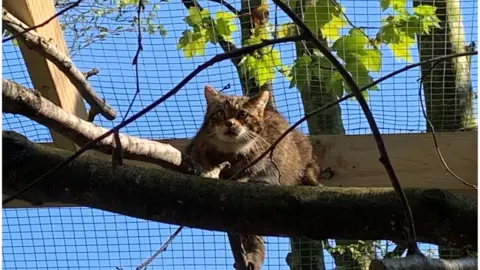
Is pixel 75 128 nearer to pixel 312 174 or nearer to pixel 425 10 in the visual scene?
pixel 312 174

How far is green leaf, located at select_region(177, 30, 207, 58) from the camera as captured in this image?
1.85 metres

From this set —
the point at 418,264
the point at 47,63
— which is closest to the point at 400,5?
the point at 47,63

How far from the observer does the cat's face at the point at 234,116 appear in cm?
208

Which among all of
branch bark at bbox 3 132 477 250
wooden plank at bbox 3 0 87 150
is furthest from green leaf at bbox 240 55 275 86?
branch bark at bbox 3 132 477 250

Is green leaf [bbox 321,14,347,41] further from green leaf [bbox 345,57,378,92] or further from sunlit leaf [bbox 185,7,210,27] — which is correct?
sunlit leaf [bbox 185,7,210,27]

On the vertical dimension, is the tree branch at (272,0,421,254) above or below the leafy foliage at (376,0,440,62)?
above

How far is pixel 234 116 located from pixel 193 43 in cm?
34

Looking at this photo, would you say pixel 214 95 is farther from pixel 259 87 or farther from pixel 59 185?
pixel 59 185

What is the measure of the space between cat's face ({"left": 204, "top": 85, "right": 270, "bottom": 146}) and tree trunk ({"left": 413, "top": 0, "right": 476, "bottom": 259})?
419 mm

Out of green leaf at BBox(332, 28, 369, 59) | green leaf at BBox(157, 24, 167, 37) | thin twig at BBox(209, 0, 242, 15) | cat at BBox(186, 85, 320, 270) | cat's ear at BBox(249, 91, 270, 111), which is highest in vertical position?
thin twig at BBox(209, 0, 242, 15)

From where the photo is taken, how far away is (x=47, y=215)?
213cm

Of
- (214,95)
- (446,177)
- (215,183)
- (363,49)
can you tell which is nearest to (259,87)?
(214,95)

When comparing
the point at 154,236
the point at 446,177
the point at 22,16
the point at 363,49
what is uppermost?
the point at 22,16

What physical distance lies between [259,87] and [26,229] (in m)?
0.73
